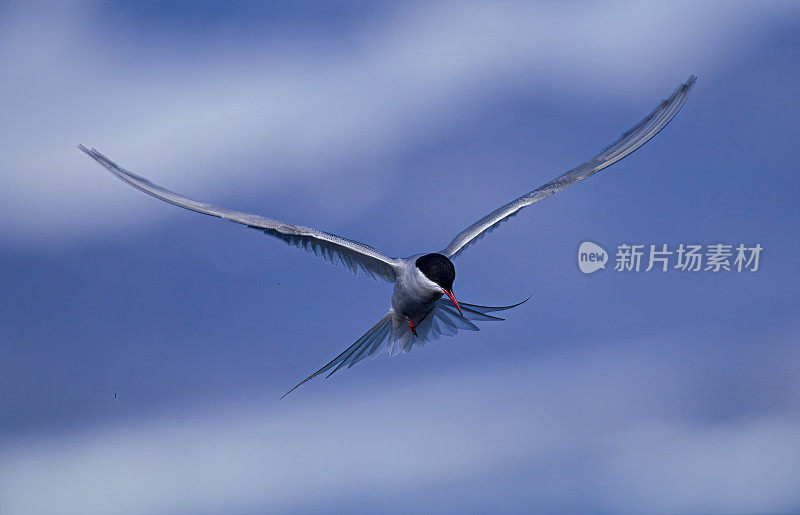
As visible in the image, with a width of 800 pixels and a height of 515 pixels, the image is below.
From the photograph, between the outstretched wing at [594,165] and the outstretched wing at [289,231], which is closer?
the outstretched wing at [289,231]

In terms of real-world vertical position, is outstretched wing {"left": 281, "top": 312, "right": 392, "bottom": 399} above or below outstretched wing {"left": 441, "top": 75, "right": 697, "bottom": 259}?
below

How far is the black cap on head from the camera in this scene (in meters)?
4.07

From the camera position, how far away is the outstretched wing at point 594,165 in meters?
4.52

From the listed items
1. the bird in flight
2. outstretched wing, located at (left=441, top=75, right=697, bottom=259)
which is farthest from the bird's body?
outstretched wing, located at (left=441, top=75, right=697, bottom=259)

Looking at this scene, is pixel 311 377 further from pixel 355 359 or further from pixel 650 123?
pixel 650 123

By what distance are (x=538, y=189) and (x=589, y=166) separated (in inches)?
11.8

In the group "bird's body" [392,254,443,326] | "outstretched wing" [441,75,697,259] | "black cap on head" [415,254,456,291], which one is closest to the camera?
"black cap on head" [415,254,456,291]

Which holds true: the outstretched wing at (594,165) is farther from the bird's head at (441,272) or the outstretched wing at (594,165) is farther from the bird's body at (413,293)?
the bird's head at (441,272)

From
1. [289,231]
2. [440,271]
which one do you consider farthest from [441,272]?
[289,231]

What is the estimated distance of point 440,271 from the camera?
407 centimetres

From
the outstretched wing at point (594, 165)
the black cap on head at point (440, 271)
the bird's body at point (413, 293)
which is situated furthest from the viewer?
the outstretched wing at point (594, 165)

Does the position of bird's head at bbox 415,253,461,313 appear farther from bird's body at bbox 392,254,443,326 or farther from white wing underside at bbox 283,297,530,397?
white wing underside at bbox 283,297,530,397

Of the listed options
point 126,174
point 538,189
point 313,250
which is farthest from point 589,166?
point 126,174

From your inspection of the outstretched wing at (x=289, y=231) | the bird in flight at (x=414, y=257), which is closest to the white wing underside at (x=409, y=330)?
the bird in flight at (x=414, y=257)
